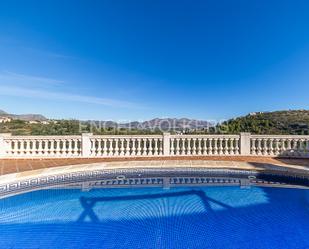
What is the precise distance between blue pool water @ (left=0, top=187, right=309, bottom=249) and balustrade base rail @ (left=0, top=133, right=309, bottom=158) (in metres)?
3.44

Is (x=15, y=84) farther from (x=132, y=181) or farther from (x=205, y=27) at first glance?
(x=132, y=181)

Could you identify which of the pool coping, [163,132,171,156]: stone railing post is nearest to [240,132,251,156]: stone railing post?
the pool coping

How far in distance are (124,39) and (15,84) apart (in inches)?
497

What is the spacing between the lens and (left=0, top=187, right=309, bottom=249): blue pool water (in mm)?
3234

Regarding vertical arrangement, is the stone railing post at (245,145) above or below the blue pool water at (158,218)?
above

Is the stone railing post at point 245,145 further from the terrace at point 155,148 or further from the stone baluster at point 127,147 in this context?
the stone baluster at point 127,147

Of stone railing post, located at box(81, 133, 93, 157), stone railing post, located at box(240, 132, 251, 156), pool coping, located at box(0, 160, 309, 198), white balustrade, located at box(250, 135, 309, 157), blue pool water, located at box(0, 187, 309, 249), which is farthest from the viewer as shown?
stone railing post, located at box(240, 132, 251, 156)

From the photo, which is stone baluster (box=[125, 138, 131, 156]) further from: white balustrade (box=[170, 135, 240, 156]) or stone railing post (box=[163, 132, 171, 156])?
white balustrade (box=[170, 135, 240, 156])

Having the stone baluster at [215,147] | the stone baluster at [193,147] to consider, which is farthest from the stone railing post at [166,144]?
the stone baluster at [215,147]

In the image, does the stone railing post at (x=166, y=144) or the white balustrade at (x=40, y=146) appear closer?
the white balustrade at (x=40, y=146)

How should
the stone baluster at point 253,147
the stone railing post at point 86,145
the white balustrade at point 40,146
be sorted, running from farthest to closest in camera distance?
the stone baluster at point 253,147, the stone railing post at point 86,145, the white balustrade at point 40,146

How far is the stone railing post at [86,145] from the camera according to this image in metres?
8.63

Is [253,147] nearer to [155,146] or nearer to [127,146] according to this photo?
[155,146]

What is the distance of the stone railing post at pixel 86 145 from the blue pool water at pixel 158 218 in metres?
3.35
